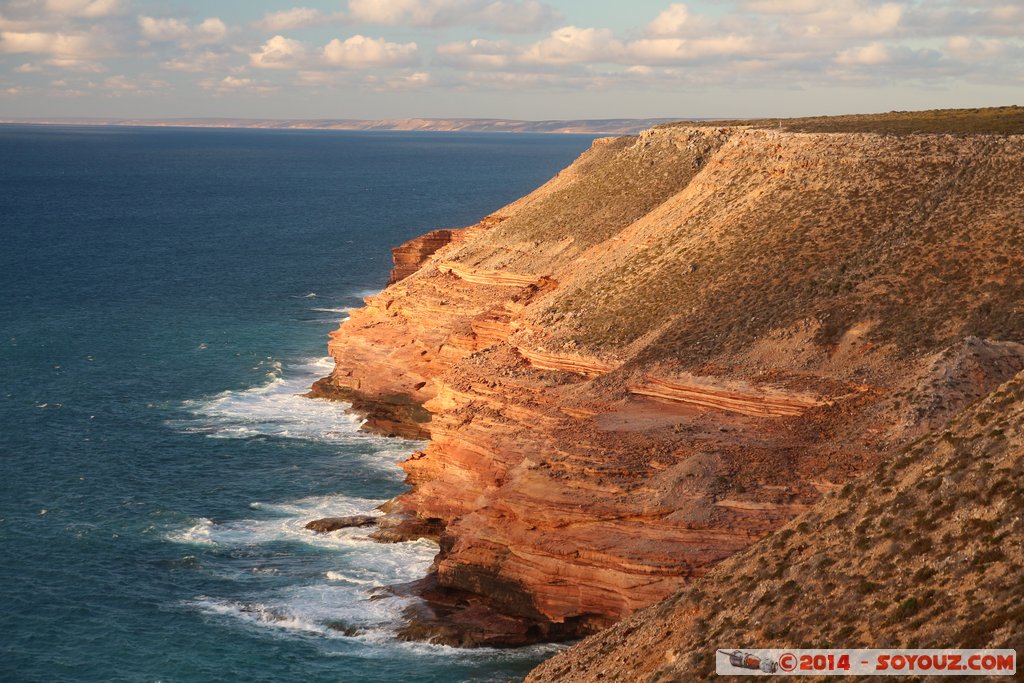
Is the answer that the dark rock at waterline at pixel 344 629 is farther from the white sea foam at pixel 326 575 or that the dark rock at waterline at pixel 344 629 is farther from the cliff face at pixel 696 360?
the cliff face at pixel 696 360

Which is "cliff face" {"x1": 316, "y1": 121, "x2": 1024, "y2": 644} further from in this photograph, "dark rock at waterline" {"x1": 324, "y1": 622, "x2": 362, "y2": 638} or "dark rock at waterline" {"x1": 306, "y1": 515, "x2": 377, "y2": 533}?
"dark rock at waterline" {"x1": 324, "y1": 622, "x2": 362, "y2": 638}

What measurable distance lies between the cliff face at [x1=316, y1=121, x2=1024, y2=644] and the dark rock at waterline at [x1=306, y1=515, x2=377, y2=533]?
A: 5.98 ft

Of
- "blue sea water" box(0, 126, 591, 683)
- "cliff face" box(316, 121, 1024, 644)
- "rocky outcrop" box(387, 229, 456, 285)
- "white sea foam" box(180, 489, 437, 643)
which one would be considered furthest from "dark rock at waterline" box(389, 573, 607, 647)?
"rocky outcrop" box(387, 229, 456, 285)

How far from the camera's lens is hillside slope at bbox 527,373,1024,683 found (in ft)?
83.5

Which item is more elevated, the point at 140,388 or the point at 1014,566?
the point at 1014,566

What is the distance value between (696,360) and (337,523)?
1843 centimetres

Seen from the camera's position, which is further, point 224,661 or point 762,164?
point 762,164

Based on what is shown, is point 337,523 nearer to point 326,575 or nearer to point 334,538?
point 334,538

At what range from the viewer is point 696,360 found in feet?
165

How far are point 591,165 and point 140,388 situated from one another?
3519 cm

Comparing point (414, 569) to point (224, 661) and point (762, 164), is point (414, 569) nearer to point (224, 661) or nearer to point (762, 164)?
point (224, 661)

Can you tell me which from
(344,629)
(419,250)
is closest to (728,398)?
(344,629)

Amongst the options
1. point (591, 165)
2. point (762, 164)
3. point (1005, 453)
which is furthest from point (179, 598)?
point (591, 165)

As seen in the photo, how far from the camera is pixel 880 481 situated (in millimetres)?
32031
